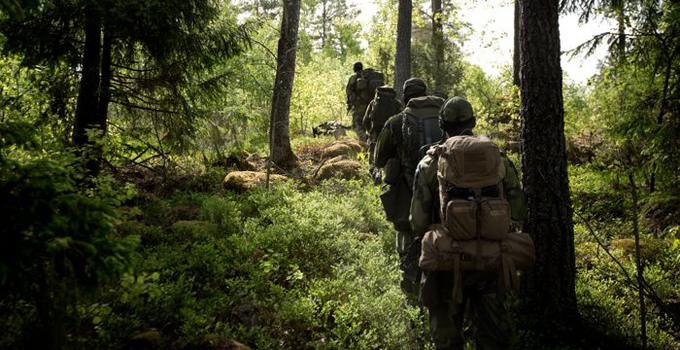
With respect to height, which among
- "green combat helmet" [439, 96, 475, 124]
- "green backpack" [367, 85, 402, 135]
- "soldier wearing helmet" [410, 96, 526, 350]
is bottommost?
"soldier wearing helmet" [410, 96, 526, 350]

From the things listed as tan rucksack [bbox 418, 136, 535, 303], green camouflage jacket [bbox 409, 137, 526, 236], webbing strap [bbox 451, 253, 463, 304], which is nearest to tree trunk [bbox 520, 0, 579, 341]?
green camouflage jacket [bbox 409, 137, 526, 236]

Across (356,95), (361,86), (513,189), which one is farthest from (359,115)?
(513,189)

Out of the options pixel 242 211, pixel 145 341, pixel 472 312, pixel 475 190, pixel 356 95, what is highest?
pixel 356 95

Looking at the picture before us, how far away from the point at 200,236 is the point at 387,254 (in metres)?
2.71

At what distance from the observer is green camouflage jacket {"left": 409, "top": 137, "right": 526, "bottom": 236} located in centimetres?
388

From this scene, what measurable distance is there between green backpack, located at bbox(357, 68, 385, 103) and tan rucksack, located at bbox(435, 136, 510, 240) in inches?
333

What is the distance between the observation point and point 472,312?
3.90 meters

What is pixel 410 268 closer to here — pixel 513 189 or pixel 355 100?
pixel 513 189

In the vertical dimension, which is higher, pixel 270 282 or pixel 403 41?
pixel 403 41

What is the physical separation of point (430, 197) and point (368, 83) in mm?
8113

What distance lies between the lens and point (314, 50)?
46094 mm

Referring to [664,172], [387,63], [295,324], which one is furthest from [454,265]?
[387,63]

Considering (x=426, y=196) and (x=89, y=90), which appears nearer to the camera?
(x=426, y=196)

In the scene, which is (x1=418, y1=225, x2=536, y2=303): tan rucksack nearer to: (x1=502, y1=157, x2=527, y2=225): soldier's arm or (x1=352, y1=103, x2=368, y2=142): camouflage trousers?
(x1=502, y1=157, x2=527, y2=225): soldier's arm
